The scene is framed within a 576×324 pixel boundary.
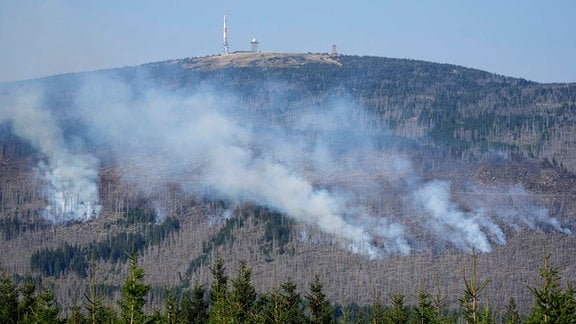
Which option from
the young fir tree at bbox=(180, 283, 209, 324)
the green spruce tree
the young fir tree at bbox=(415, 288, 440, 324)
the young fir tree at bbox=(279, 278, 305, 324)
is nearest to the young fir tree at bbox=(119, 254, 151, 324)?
the young fir tree at bbox=(279, 278, 305, 324)

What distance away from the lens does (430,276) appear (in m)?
152

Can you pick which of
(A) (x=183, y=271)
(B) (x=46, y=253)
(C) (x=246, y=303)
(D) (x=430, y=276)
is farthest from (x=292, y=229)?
(C) (x=246, y=303)

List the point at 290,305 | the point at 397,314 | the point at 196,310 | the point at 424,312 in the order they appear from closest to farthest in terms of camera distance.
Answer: the point at 424,312 → the point at 397,314 → the point at 290,305 → the point at 196,310

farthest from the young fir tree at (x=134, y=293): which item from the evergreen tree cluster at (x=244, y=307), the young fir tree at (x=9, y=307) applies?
the young fir tree at (x=9, y=307)

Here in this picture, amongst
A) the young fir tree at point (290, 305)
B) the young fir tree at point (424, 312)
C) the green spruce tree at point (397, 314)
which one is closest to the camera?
the young fir tree at point (424, 312)

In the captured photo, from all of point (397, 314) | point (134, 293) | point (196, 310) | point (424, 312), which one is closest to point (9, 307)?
point (196, 310)

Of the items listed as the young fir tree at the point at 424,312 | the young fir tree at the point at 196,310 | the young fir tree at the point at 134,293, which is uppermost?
the young fir tree at the point at 134,293

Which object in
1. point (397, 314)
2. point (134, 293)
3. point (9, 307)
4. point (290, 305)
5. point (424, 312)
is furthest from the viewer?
point (290, 305)

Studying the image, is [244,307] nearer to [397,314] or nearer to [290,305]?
[290,305]

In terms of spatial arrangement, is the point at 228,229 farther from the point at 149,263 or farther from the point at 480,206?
the point at 480,206

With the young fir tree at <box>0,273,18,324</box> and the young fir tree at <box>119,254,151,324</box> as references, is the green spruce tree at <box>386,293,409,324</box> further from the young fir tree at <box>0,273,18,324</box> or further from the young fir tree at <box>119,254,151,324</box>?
the young fir tree at <box>0,273,18,324</box>

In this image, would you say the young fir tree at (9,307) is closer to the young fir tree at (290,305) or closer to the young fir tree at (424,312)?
the young fir tree at (290,305)

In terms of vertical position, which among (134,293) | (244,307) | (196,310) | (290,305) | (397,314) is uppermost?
(134,293)

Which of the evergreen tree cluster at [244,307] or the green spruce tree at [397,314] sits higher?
the evergreen tree cluster at [244,307]
